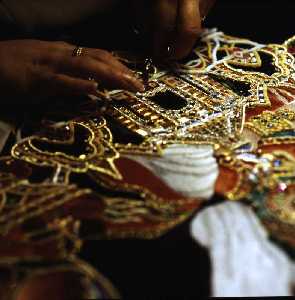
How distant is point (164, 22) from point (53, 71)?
292mm

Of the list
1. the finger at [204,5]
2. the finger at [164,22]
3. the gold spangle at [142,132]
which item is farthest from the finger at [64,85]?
the finger at [204,5]

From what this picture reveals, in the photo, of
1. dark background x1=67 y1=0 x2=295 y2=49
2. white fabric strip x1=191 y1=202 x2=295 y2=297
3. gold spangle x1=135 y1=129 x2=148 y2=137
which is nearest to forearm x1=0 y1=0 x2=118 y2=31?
dark background x1=67 y1=0 x2=295 y2=49

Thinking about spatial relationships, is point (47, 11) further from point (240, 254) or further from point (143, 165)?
point (240, 254)

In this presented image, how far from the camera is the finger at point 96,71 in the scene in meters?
0.83

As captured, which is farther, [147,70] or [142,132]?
[147,70]

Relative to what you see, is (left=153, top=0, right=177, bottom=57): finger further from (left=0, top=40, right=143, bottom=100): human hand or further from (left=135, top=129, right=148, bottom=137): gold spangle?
(left=135, top=129, right=148, bottom=137): gold spangle

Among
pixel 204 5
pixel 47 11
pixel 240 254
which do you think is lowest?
pixel 240 254

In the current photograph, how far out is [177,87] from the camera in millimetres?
918

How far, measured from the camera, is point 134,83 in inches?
33.4

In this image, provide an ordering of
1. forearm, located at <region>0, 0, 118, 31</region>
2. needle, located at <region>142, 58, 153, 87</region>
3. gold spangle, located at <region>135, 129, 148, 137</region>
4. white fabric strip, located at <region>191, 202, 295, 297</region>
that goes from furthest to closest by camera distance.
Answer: forearm, located at <region>0, 0, 118, 31</region> < needle, located at <region>142, 58, 153, 87</region> < gold spangle, located at <region>135, 129, 148, 137</region> < white fabric strip, located at <region>191, 202, 295, 297</region>

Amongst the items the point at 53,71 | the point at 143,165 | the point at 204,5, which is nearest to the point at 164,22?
the point at 204,5

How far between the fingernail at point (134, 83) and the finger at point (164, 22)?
16 cm

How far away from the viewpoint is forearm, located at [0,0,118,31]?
3.40ft

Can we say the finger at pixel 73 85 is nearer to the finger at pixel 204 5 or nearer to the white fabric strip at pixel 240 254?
the white fabric strip at pixel 240 254
